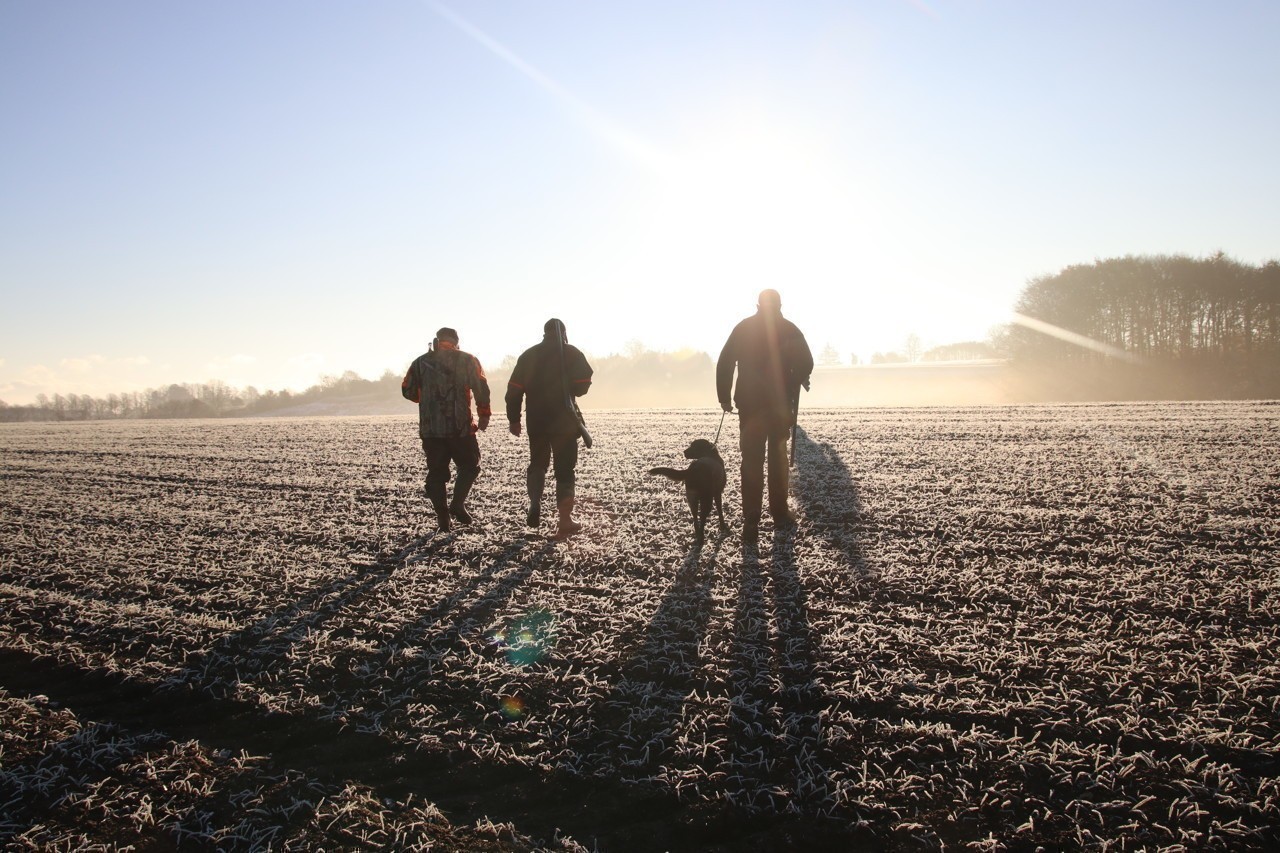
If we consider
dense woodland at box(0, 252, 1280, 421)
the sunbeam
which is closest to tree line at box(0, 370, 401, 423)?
dense woodland at box(0, 252, 1280, 421)

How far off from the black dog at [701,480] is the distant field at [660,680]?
31 cm

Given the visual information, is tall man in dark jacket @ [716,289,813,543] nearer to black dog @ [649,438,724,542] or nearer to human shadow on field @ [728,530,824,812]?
black dog @ [649,438,724,542]

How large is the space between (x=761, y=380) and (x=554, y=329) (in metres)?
2.10

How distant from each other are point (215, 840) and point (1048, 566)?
5.41 metres

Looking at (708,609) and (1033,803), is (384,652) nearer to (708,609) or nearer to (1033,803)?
(708,609)

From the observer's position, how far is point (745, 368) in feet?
22.5

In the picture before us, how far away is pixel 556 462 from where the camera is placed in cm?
724

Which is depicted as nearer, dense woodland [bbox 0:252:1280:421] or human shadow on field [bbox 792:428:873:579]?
human shadow on field [bbox 792:428:873:579]

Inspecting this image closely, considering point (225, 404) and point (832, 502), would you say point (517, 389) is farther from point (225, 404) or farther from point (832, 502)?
point (225, 404)

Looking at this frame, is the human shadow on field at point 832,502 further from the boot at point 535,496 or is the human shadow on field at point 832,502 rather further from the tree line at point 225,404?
the tree line at point 225,404

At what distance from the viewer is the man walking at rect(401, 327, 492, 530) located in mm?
7250

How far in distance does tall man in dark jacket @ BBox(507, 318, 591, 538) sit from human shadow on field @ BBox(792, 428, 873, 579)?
2413 mm

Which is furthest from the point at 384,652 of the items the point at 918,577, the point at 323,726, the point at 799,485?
the point at 799,485

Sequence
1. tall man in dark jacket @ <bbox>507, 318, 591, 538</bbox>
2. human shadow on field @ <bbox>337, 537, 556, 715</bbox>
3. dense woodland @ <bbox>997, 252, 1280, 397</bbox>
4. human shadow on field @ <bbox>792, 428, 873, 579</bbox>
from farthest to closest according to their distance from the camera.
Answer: dense woodland @ <bbox>997, 252, 1280, 397</bbox>
tall man in dark jacket @ <bbox>507, 318, 591, 538</bbox>
human shadow on field @ <bbox>792, 428, 873, 579</bbox>
human shadow on field @ <bbox>337, 537, 556, 715</bbox>
